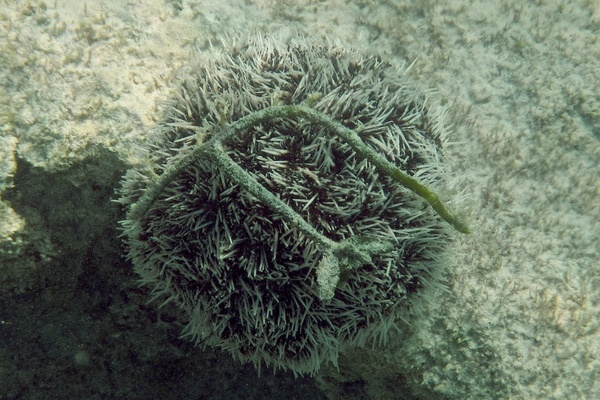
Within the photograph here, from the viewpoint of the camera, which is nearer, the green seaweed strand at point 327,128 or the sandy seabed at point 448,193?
the green seaweed strand at point 327,128

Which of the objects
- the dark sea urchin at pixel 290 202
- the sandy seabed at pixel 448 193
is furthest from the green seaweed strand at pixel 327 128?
the sandy seabed at pixel 448 193

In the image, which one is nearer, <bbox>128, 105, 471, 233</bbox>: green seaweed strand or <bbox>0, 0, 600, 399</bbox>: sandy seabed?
<bbox>128, 105, 471, 233</bbox>: green seaweed strand

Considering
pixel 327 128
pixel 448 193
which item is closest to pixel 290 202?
pixel 327 128

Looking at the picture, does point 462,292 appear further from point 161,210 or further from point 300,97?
point 161,210

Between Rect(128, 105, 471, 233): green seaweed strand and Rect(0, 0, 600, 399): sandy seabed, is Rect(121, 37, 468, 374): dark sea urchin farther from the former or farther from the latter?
Rect(0, 0, 600, 399): sandy seabed

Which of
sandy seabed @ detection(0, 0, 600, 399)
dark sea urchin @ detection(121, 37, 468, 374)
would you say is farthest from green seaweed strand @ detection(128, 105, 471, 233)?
sandy seabed @ detection(0, 0, 600, 399)

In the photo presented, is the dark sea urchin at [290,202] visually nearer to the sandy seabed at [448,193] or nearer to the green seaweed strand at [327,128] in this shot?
the green seaweed strand at [327,128]
